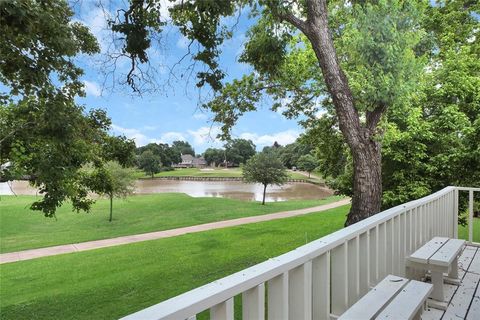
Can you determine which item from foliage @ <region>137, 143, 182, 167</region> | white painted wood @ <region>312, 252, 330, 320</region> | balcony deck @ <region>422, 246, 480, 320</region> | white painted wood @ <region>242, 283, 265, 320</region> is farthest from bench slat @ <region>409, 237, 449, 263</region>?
foliage @ <region>137, 143, 182, 167</region>

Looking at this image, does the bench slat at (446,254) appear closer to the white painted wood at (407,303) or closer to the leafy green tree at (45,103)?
the white painted wood at (407,303)

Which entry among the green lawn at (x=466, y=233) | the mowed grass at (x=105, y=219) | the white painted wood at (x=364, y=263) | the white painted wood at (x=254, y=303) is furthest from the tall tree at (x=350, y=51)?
the mowed grass at (x=105, y=219)

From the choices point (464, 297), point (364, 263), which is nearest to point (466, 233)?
point (464, 297)

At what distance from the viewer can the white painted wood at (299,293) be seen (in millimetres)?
1490

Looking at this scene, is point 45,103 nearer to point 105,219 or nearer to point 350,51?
point 350,51

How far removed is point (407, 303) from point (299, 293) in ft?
2.55

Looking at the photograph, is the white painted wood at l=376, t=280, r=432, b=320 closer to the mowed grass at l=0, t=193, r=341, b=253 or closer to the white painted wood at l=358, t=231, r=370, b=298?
the white painted wood at l=358, t=231, r=370, b=298

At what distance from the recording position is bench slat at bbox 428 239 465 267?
259 cm

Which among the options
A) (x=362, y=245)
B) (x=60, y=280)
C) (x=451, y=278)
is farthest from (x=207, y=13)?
(x=60, y=280)

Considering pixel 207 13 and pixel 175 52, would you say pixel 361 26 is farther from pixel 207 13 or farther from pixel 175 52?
pixel 175 52

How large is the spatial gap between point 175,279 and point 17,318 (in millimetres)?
2777

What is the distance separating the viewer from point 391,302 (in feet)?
6.00

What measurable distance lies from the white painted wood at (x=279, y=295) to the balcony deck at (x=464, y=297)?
68.7 inches

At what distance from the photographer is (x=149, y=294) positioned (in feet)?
20.0
